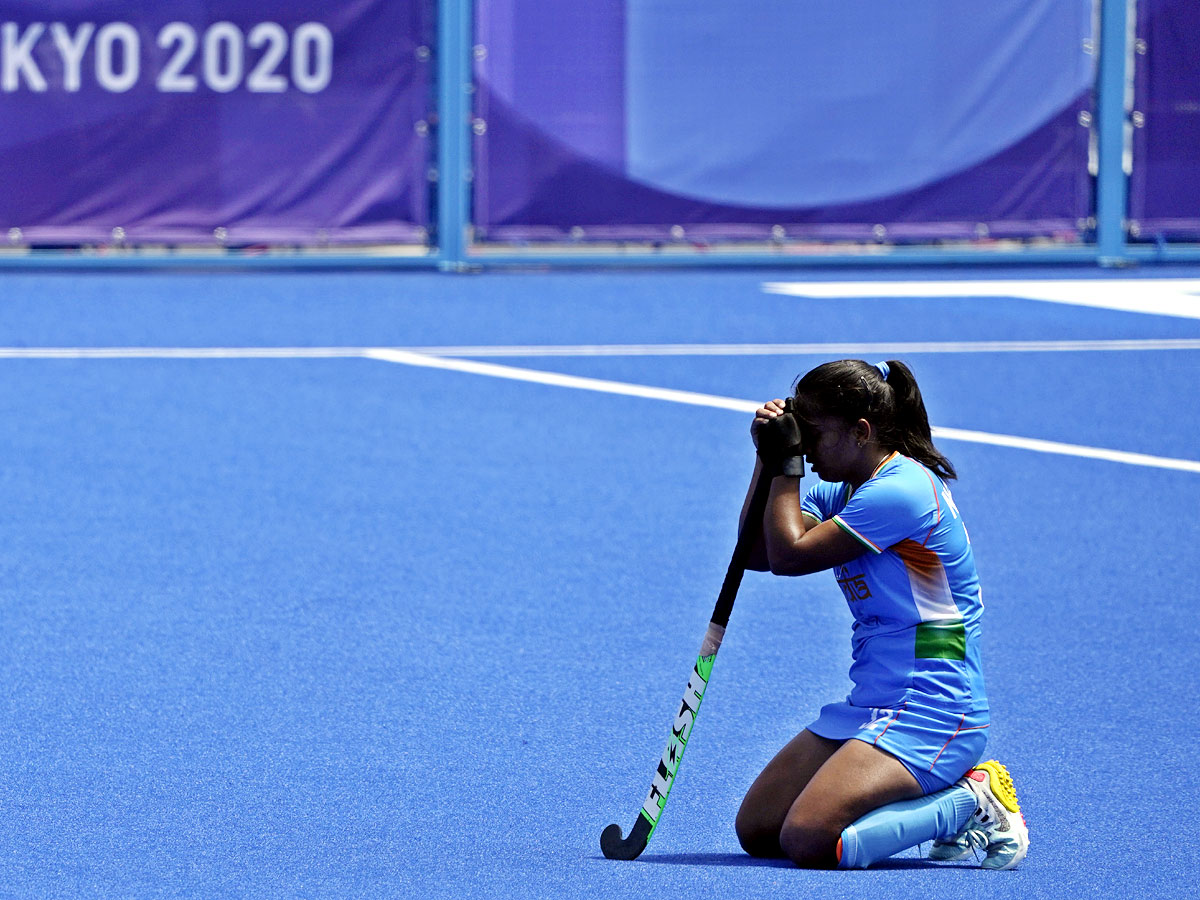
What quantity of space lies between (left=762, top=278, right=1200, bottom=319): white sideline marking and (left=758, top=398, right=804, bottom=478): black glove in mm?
10782

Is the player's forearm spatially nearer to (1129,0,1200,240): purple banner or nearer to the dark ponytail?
the dark ponytail

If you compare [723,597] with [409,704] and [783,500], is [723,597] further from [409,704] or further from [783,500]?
[409,704]

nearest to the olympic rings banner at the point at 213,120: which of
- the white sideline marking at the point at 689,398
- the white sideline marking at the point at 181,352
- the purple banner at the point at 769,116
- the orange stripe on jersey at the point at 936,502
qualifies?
the purple banner at the point at 769,116

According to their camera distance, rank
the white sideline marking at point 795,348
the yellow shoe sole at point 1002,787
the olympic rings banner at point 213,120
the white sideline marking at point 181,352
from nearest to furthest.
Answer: the yellow shoe sole at point 1002,787
the white sideline marking at point 181,352
the white sideline marking at point 795,348
the olympic rings banner at point 213,120

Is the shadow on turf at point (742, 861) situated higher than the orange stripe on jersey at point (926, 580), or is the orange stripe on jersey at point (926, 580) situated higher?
the orange stripe on jersey at point (926, 580)

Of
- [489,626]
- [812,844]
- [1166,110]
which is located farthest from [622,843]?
[1166,110]

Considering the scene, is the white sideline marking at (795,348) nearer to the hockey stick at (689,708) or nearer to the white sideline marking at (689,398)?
the white sideline marking at (689,398)

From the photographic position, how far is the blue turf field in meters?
4.07

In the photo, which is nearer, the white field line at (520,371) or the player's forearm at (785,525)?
the player's forearm at (785,525)

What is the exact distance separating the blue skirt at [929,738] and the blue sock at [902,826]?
0.12ft

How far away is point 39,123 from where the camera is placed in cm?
1511

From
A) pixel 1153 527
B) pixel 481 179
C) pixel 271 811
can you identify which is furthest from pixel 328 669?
pixel 481 179

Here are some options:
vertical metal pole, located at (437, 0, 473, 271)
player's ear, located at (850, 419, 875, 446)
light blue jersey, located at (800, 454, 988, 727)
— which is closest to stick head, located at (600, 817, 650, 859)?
light blue jersey, located at (800, 454, 988, 727)

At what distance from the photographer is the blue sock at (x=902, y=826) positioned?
3.90 meters
